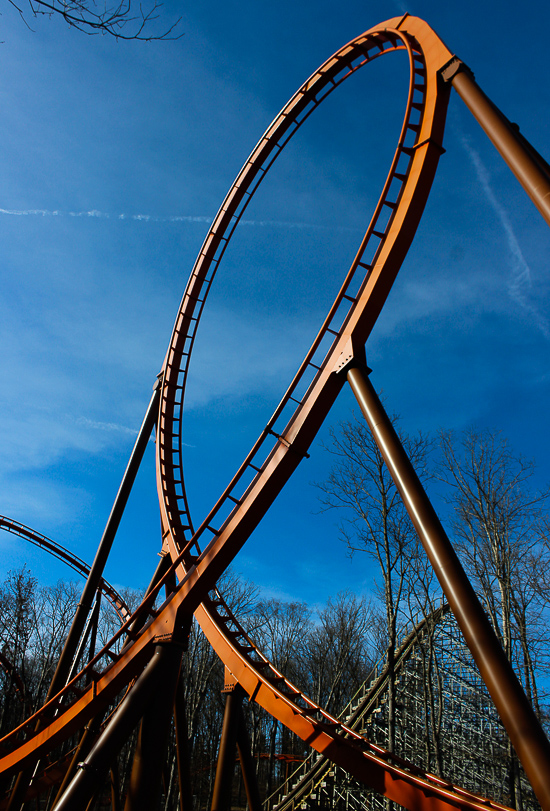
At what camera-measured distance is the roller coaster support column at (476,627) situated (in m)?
2.27

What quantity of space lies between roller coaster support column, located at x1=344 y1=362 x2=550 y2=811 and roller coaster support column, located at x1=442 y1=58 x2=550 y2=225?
1.82 meters

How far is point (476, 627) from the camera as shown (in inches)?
104

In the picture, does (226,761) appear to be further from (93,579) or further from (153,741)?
(93,579)

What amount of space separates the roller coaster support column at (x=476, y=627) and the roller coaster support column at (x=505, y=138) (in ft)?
A: 5.97

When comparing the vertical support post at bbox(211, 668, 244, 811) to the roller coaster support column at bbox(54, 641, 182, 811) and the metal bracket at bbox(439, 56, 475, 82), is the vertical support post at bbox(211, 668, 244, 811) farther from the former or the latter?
the metal bracket at bbox(439, 56, 475, 82)

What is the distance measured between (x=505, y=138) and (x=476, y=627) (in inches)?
115

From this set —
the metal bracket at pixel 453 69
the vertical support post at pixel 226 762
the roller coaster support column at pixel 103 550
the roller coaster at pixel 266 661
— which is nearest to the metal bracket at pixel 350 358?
the roller coaster at pixel 266 661

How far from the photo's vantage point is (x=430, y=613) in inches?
437

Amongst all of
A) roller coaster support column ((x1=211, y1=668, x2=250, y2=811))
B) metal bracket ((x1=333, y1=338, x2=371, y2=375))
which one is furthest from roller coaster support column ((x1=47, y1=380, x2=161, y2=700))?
metal bracket ((x1=333, y1=338, x2=371, y2=375))

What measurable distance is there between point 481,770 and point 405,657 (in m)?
4.16

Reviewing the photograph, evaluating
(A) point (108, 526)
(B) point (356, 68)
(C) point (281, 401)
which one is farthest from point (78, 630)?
(B) point (356, 68)

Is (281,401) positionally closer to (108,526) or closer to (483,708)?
(108,526)

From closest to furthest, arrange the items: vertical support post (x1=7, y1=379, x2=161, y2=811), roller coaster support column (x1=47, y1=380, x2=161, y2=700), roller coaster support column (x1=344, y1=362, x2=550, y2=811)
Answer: roller coaster support column (x1=344, y1=362, x2=550, y2=811) → vertical support post (x1=7, y1=379, x2=161, y2=811) → roller coaster support column (x1=47, y1=380, x2=161, y2=700)

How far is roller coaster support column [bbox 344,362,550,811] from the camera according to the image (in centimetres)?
227
